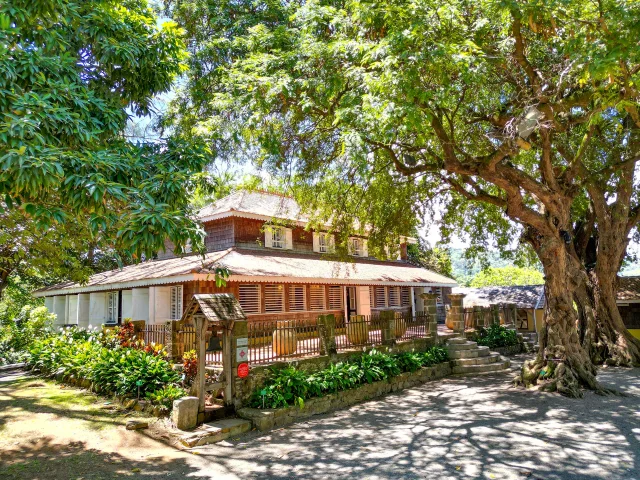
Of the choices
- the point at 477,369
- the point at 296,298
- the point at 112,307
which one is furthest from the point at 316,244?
the point at 112,307

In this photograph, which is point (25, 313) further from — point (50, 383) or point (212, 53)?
point (212, 53)

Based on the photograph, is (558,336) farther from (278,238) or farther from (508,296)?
(508,296)

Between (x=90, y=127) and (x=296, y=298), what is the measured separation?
48.1 ft

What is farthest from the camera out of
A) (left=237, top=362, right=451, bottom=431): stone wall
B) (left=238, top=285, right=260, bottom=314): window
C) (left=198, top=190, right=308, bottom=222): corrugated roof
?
(left=198, top=190, right=308, bottom=222): corrugated roof

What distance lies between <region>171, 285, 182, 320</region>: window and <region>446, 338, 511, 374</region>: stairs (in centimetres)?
1093

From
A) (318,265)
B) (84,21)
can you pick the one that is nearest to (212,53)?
(84,21)


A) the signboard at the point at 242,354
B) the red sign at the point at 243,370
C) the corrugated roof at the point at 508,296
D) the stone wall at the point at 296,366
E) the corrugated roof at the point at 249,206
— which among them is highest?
the corrugated roof at the point at 249,206

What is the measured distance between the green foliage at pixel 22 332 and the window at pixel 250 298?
323 inches

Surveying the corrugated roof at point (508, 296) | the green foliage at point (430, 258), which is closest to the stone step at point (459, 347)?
the corrugated roof at point (508, 296)

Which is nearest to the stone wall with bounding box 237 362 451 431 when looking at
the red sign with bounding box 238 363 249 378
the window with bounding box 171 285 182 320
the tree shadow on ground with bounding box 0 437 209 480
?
the red sign with bounding box 238 363 249 378

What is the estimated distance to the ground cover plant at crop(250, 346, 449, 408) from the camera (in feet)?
32.7

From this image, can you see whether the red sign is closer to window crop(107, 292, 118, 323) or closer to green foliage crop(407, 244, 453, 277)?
window crop(107, 292, 118, 323)

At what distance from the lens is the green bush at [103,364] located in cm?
1080

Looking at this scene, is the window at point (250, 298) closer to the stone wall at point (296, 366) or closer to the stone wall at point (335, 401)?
the stone wall at point (296, 366)
